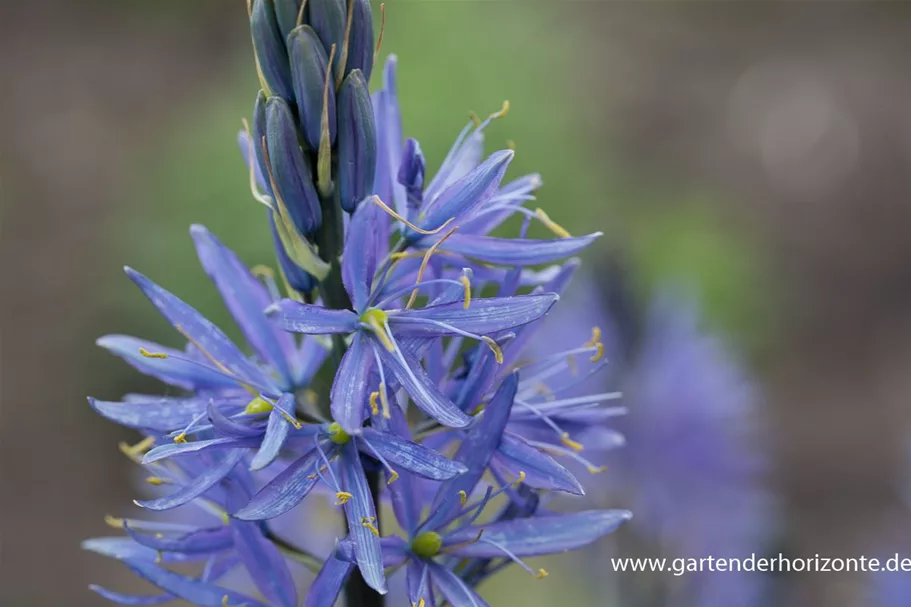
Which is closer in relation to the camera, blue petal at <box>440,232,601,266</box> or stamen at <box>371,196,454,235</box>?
stamen at <box>371,196,454,235</box>

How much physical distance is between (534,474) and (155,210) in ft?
19.5

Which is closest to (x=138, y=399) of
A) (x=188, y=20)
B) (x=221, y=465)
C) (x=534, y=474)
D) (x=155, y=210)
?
(x=221, y=465)

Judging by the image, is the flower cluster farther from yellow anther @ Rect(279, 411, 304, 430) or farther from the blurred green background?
the blurred green background

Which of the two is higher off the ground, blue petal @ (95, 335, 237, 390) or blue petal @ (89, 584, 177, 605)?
blue petal @ (95, 335, 237, 390)

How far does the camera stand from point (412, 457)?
150 centimetres

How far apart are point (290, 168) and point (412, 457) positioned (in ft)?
1.82

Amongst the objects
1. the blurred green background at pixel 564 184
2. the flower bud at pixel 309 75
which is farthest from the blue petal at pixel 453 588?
the blurred green background at pixel 564 184

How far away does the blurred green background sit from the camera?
21.2 ft

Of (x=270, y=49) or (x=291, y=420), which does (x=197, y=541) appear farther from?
(x=270, y=49)

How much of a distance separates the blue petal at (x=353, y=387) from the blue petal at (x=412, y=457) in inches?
1.9

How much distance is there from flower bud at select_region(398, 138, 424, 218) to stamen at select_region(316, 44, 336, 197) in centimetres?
15

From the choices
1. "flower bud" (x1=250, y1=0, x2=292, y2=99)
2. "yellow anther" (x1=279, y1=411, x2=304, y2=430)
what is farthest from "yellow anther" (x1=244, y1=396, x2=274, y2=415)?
"flower bud" (x1=250, y1=0, x2=292, y2=99)

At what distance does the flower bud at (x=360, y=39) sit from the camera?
1.63 metres

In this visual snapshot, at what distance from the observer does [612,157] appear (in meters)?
9.06
